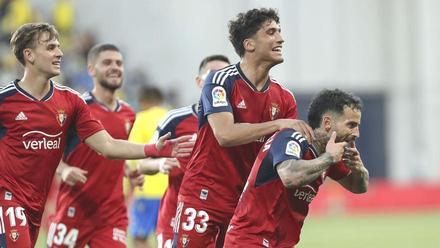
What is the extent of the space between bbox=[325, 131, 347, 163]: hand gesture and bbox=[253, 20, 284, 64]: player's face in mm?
1359

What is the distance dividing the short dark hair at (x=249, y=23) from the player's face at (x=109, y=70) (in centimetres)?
254

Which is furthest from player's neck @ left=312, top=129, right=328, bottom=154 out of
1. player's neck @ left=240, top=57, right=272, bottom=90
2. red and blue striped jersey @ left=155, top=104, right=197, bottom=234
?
red and blue striped jersey @ left=155, top=104, right=197, bottom=234

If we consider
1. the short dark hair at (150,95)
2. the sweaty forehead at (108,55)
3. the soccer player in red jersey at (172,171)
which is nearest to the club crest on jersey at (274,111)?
the soccer player in red jersey at (172,171)

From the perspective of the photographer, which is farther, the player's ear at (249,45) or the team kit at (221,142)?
the player's ear at (249,45)

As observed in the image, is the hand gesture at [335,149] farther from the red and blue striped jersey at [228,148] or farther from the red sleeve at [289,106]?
the red sleeve at [289,106]

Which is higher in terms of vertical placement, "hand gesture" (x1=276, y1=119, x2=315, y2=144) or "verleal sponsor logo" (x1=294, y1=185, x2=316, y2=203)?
"hand gesture" (x1=276, y1=119, x2=315, y2=144)

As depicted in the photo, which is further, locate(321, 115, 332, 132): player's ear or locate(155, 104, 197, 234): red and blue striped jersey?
locate(155, 104, 197, 234): red and blue striped jersey

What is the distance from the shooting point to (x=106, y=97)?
Answer: 37.3 ft

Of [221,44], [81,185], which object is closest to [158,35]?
[221,44]

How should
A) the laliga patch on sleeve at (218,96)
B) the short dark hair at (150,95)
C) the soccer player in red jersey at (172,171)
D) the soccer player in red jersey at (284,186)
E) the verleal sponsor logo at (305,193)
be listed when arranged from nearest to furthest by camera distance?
1. the soccer player in red jersey at (284,186)
2. the verleal sponsor logo at (305,193)
3. the laliga patch on sleeve at (218,96)
4. the soccer player in red jersey at (172,171)
5. the short dark hair at (150,95)

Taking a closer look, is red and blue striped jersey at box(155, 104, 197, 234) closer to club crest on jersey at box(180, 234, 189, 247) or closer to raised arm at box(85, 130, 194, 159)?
raised arm at box(85, 130, 194, 159)

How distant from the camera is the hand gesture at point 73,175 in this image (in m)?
10.2

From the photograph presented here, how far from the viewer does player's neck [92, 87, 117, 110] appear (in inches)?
447

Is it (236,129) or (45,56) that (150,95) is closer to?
(45,56)
